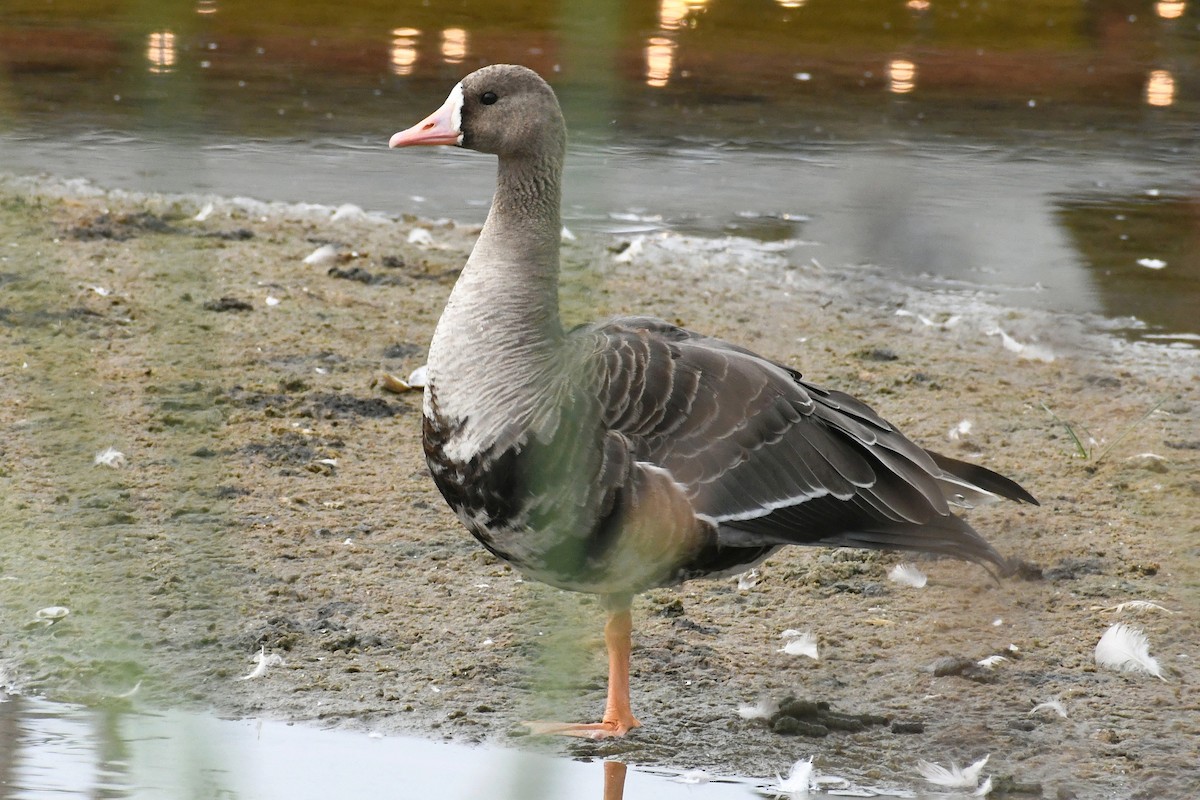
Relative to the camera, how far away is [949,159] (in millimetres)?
9508

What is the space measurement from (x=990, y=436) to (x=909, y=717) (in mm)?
2097

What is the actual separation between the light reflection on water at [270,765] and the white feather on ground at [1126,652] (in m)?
1.15

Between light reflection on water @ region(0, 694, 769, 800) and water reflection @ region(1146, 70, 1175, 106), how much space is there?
9.05 meters

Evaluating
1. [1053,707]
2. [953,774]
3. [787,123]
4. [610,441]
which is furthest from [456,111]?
[787,123]

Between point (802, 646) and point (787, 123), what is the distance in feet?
22.3

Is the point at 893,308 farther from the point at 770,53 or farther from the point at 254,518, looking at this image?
the point at 770,53

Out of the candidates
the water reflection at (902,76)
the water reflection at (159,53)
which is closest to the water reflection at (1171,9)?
the water reflection at (902,76)

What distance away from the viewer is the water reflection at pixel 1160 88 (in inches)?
440

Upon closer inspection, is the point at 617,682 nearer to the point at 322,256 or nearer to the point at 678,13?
the point at 322,256

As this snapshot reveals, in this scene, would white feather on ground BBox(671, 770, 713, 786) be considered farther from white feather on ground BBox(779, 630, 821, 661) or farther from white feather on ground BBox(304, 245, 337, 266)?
white feather on ground BBox(304, 245, 337, 266)

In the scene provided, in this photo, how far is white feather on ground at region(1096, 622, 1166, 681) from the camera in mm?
4062

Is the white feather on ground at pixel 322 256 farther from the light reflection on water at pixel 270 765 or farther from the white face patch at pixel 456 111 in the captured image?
the light reflection on water at pixel 270 765

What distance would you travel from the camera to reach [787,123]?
34.2 ft

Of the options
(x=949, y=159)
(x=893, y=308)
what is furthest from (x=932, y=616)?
(x=949, y=159)
